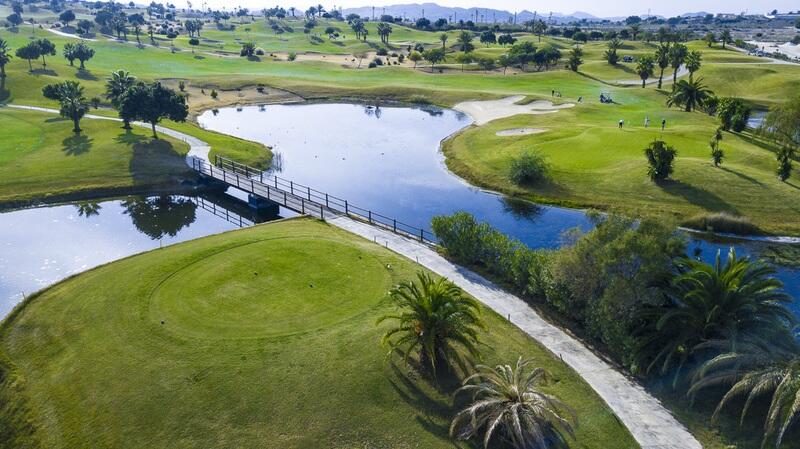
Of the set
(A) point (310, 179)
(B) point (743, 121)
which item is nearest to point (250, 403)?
(A) point (310, 179)

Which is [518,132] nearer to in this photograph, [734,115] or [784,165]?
[734,115]

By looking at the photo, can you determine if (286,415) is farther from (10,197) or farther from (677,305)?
(10,197)

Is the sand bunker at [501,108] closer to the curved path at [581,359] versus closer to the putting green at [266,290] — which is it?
the curved path at [581,359]

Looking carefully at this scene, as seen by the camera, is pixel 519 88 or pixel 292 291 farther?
pixel 519 88

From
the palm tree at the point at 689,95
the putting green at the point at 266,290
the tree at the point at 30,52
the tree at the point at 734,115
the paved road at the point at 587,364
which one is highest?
the tree at the point at 30,52

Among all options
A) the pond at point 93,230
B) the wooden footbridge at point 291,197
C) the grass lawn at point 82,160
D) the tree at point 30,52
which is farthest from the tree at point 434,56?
the pond at point 93,230

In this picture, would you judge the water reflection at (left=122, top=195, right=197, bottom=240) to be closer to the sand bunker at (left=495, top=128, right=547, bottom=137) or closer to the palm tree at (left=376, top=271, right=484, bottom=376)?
the palm tree at (left=376, top=271, right=484, bottom=376)
